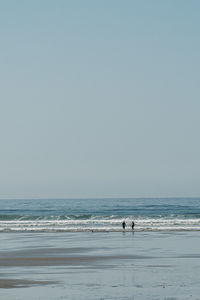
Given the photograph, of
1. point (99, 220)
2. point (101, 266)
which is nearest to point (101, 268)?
point (101, 266)

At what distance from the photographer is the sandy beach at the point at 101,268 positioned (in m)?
24.4

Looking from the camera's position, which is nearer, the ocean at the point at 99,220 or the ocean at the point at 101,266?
the ocean at the point at 101,266

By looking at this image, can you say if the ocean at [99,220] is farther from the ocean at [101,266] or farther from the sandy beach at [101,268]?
the sandy beach at [101,268]

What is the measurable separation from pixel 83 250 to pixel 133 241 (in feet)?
25.7

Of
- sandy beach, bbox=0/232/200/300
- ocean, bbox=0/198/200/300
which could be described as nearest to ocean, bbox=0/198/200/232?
ocean, bbox=0/198/200/300

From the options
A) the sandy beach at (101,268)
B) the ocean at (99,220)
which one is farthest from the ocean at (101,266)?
the ocean at (99,220)

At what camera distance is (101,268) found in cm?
3188

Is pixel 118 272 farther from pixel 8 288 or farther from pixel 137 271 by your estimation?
pixel 8 288

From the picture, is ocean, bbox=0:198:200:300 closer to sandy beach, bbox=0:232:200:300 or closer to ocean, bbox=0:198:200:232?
sandy beach, bbox=0:232:200:300

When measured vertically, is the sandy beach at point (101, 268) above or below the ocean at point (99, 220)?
below

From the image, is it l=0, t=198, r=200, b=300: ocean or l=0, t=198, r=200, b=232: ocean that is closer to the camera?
l=0, t=198, r=200, b=300: ocean

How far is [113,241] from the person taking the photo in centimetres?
4894

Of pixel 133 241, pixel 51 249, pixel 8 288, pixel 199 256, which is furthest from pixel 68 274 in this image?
pixel 133 241

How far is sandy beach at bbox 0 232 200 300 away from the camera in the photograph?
24.4 m
